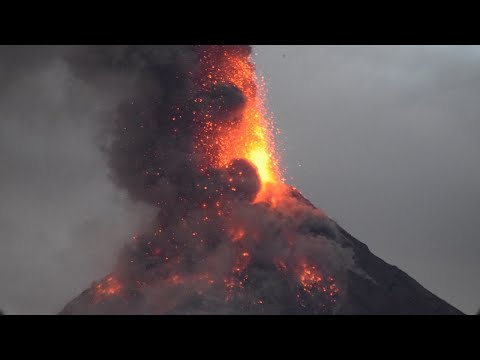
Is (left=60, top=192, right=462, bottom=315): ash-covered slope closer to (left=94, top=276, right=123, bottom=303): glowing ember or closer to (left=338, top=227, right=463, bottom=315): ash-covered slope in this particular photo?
(left=338, top=227, right=463, bottom=315): ash-covered slope

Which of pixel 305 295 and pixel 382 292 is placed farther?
pixel 382 292

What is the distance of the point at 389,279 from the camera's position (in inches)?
2719

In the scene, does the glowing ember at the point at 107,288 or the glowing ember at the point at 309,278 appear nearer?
the glowing ember at the point at 309,278

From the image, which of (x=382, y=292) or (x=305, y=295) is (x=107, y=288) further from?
(x=382, y=292)

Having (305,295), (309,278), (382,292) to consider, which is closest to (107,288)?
(305,295)

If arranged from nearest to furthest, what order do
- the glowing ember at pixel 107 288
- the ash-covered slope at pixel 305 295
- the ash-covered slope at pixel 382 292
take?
the ash-covered slope at pixel 305 295 → the ash-covered slope at pixel 382 292 → the glowing ember at pixel 107 288

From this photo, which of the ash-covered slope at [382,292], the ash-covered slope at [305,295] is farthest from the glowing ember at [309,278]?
the ash-covered slope at [382,292]

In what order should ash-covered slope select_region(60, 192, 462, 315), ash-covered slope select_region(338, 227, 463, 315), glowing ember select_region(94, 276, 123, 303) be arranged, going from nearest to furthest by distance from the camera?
ash-covered slope select_region(60, 192, 462, 315), ash-covered slope select_region(338, 227, 463, 315), glowing ember select_region(94, 276, 123, 303)

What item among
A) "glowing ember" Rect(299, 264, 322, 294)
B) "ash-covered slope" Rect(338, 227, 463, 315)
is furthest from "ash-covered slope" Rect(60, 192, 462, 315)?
"glowing ember" Rect(299, 264, 322, 294)

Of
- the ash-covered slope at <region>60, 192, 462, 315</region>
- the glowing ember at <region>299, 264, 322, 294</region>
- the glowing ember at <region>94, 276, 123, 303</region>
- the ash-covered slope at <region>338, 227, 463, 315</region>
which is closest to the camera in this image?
the ash-covered slope at <region>60, 192, 462, 315</region>

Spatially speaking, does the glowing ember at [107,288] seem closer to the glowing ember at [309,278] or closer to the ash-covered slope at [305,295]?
the ash-covered slope at [305,295]
